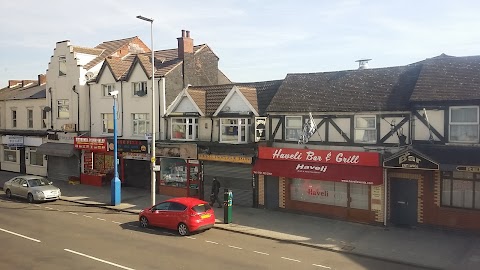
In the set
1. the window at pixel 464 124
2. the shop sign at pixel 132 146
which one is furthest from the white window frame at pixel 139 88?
the window at pixel 464 124

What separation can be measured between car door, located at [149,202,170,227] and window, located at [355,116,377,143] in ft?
32.7

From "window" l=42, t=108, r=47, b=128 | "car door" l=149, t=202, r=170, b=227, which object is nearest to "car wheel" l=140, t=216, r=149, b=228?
"car door" l=149, t=202, r=170, b=227

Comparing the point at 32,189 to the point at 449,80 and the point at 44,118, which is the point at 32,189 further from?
the point at 449,80

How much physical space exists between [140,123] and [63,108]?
29.2ft

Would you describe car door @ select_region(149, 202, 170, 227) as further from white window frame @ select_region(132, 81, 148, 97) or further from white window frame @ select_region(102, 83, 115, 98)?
white window frame @ select_region(102, 83, 115, 98)

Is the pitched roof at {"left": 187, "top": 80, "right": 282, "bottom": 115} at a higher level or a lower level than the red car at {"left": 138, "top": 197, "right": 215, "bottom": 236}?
higher

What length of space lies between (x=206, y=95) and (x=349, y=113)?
10.4 m

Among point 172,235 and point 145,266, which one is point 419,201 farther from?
point 145,266

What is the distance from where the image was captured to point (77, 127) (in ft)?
111

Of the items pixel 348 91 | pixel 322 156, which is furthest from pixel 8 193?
pixel 348 91

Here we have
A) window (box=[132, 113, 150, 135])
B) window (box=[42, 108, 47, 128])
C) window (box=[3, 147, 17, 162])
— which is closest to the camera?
window (box=[132, 113, 150, 135])

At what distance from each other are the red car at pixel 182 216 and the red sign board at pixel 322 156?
18.1ft

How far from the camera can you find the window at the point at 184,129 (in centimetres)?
2745

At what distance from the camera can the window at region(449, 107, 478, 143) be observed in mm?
18328
